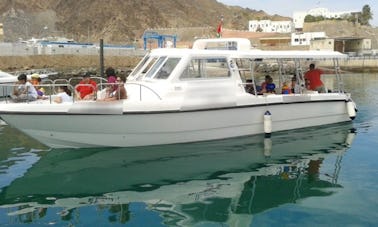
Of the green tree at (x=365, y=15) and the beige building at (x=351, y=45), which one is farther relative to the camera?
the green tree at (x=365, y=15)

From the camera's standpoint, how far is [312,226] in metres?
7.46

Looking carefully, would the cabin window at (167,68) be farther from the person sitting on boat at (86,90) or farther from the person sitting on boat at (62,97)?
the person sitting on boat at (62,97)

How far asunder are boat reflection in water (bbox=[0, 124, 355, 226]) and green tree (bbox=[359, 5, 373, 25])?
401 feet

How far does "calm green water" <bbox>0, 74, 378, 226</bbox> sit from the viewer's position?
7926mm

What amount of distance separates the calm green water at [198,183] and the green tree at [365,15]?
121633 millimetres

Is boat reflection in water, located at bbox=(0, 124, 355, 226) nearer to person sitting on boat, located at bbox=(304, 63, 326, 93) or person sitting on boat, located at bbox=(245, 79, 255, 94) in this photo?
person sitting on boat, located at bbox=(245, 79, 255, 94)

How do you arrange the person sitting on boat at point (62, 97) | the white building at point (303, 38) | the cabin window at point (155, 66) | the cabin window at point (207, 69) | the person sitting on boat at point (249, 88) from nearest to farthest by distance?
the person sitting on boat at point (62, 97), the cabin window at point (207, 69), the cabin window at point (155, 66), the person sitting on boat at point (249, 88), the white building at point (303, 38)

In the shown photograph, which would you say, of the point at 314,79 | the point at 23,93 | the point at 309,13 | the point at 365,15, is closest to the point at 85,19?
the point at 309,13

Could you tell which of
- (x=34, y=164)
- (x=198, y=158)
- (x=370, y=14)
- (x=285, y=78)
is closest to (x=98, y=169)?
(x=34, y=164)

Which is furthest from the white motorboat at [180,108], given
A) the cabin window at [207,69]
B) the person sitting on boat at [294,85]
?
the person sitting on boat at [294,85]

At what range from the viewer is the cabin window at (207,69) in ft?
40.7

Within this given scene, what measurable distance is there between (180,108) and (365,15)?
418 ft

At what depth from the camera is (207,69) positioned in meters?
12.7

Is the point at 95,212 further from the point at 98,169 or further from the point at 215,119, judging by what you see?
the point at 215,119
